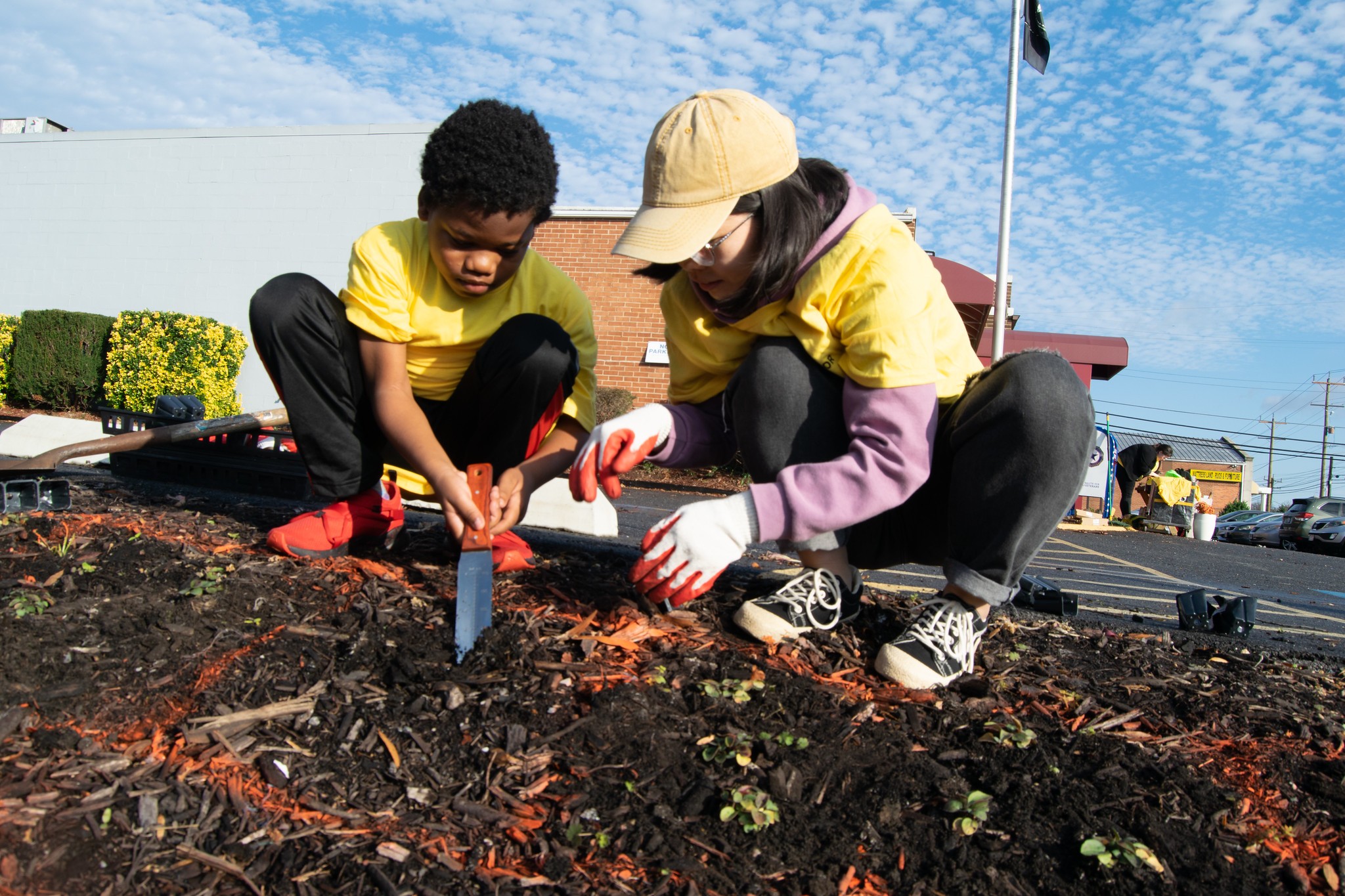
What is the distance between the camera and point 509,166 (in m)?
2.09

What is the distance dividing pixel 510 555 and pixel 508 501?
11.0 inches

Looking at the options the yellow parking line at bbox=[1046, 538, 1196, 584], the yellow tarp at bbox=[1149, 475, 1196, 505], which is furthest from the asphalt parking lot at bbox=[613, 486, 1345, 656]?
the yellow tarp at bbox=[1149, 475, 1196, 505]

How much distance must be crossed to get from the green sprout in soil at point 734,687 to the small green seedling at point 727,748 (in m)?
0.11

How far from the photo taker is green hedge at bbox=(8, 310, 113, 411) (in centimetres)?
1236

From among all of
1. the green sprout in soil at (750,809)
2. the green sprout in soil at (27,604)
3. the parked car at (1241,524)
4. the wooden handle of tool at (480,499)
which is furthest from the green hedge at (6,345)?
the parked car at (1241,524)

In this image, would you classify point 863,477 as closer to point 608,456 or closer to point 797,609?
point 797,609

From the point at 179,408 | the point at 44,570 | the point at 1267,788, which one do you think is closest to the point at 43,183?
the point at 179,408

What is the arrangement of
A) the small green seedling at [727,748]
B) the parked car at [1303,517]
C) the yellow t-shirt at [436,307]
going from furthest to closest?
1. the parked car at [1303,517]
2. the yellow t-shirt at [436,307]
3. the small green seedling at [727,748]

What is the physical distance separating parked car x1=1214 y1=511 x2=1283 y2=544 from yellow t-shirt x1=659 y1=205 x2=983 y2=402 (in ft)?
102

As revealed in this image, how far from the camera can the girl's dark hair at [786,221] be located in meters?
1.66

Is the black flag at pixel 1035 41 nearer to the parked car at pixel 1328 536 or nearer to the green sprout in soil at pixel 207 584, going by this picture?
the green sprout in soil at pixel 207 584

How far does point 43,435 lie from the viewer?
19.1ft

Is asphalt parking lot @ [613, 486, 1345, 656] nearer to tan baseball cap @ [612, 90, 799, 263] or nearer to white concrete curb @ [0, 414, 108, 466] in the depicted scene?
tan baseball cap @ [612, 90, 799, 263]

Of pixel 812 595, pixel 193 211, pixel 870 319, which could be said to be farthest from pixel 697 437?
pixel 193 211
